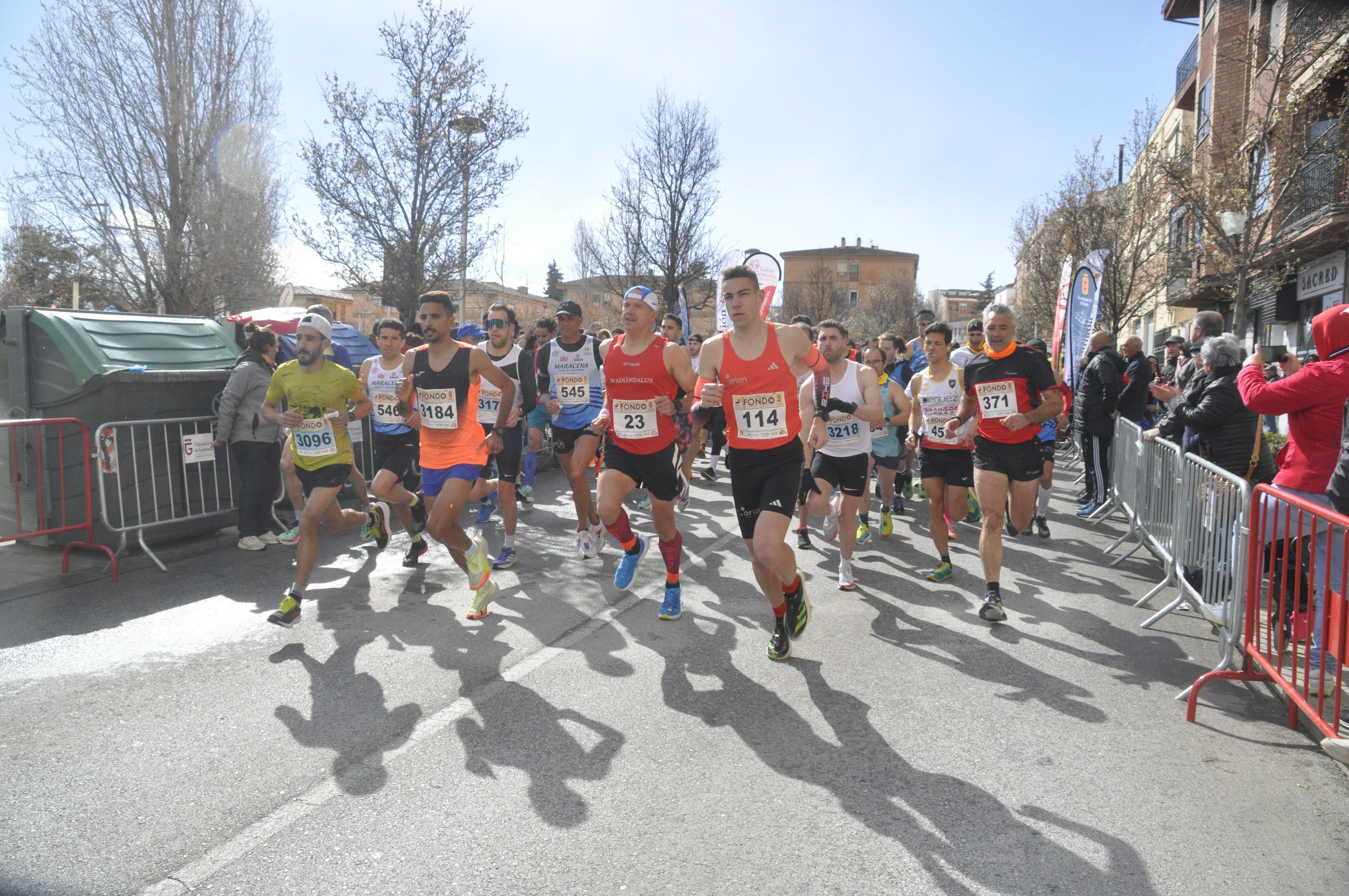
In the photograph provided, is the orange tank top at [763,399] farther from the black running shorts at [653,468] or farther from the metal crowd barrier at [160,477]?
the metal crowd barrier at [160,477]

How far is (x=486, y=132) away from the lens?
16.8m

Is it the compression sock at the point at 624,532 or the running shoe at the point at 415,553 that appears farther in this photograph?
the running shoe at the point at 415,553

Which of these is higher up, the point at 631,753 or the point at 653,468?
the point at 653,468

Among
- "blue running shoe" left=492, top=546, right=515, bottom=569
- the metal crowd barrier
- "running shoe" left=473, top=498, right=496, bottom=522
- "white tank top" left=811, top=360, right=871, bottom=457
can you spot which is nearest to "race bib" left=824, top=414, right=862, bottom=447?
"white tank top" left=811, top=360, right=871, bottom=457

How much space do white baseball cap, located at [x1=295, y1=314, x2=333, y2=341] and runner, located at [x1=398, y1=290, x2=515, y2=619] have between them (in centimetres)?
67

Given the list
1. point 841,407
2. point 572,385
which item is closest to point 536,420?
point 572,385

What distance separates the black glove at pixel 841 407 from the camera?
19.4 ft

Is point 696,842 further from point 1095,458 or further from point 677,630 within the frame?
point 1095,458

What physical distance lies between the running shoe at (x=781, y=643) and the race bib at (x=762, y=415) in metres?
1.10

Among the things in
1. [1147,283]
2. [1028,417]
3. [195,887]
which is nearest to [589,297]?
[1147,283]

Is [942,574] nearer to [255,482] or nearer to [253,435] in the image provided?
[255,482]

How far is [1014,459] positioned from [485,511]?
578cm

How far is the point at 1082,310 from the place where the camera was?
10289 millimetres

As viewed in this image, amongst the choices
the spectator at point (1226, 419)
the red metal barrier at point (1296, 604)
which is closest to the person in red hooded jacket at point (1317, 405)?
the red metal barrier at point (1296, 604)
